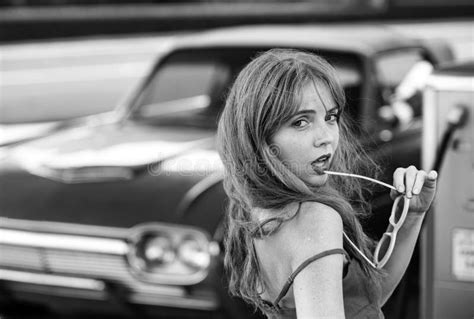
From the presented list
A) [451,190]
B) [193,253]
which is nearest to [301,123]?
[451,190]

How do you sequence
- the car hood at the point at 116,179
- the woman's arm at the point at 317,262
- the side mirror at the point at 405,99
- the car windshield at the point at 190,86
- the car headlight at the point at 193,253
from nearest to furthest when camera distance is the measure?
the woman's arm at the point at 317,262 → the car headlight at the point at 193,253 → the car hood at the point at 116,179 → the side mirror at the point at 405,99 → the car windshield at the point at 190,86

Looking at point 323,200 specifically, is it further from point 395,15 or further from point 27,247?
point 395,15

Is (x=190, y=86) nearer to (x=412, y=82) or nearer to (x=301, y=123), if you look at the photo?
(x=412, y=82)

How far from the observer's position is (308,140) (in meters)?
1.82

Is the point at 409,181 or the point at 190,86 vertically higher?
the point at 190,86

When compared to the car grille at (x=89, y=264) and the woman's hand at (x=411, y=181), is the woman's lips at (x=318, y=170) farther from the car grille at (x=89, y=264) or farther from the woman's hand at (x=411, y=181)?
the car grille at (x=89, y=264)

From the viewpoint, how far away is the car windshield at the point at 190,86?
5156 mm

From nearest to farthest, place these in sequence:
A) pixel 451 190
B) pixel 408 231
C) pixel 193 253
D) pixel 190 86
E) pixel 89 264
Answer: pixel 408 231 → pixel 451 190 → pixel 193 253 → pixel 89 264 → pixel 190 86

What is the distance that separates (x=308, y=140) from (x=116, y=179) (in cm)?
254

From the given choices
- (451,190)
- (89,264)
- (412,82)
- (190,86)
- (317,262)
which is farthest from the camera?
(190,86)

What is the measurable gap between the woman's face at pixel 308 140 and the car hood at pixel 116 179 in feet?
6.78

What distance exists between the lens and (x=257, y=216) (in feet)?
6.09

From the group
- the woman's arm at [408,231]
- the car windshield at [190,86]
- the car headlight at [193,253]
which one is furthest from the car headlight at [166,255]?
the woman's arm at [408,231]

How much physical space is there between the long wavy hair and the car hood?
6.47ft
